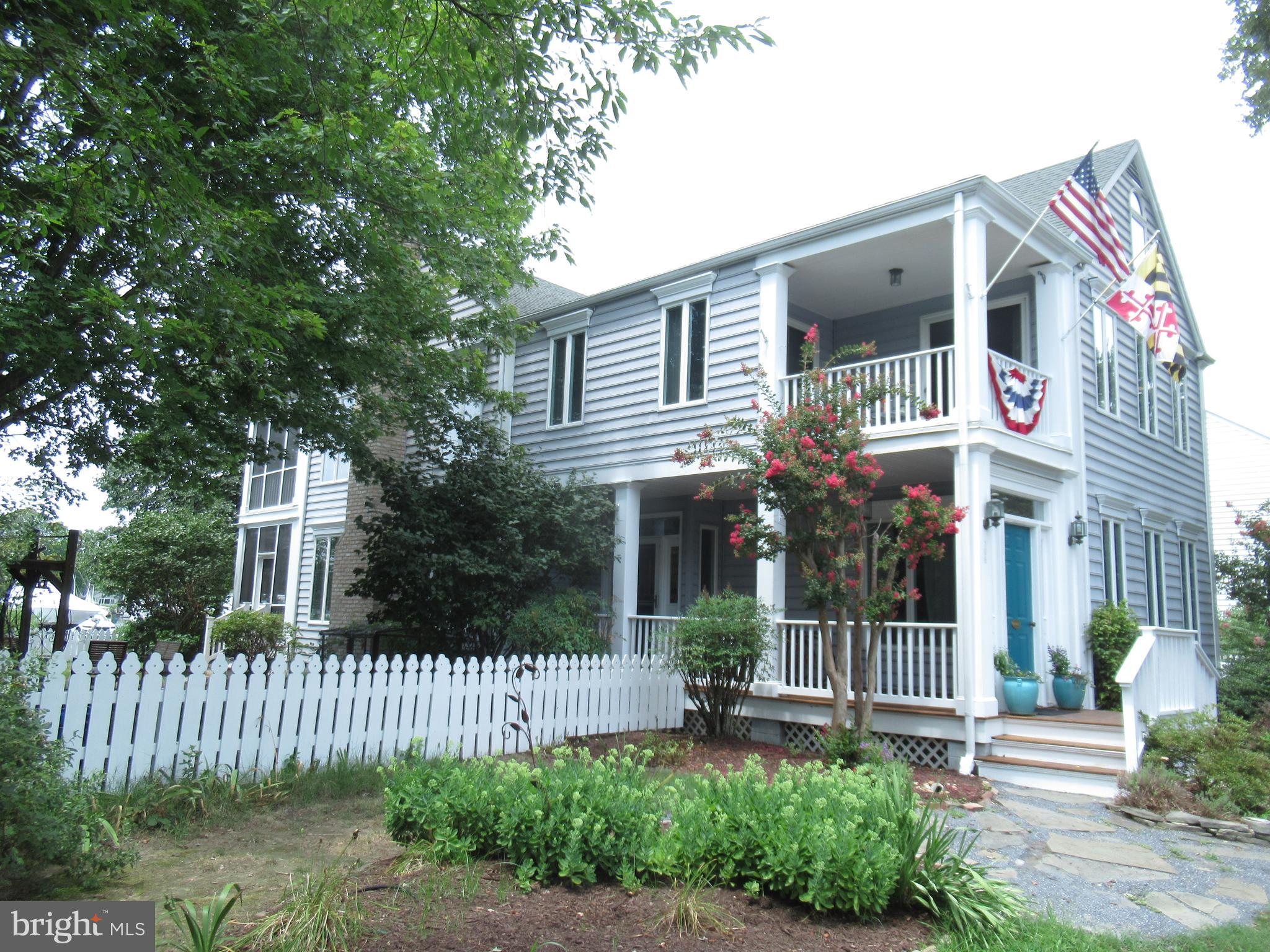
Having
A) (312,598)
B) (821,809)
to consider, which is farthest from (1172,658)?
(312,598)

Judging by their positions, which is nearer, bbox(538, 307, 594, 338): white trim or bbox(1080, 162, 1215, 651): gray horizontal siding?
bbox(1080, 162, 1215, 651): gray horizontal siding

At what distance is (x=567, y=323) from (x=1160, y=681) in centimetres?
981

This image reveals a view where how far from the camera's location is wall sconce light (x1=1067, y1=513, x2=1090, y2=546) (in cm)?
1138

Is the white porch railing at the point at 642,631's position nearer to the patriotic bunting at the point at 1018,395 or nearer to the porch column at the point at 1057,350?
the patriotic bunting at the point at 1018,395

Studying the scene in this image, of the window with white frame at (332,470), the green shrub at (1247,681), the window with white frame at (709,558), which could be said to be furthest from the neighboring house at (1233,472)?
the window with white frame at (332,470)

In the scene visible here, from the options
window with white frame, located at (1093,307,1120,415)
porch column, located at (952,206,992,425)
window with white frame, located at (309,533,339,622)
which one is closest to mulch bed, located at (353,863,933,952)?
porch column, located at (952,206,992,425)

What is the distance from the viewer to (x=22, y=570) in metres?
10.8

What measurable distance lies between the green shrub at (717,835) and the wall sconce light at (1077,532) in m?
7.31

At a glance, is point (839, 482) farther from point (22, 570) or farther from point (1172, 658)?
point (22, 570)

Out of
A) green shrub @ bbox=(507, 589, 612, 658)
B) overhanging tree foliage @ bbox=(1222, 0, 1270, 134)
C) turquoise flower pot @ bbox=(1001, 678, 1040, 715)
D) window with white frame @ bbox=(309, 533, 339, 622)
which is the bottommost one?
turquoise flower pot @ bbox=(1001, 678, 1040, 715)

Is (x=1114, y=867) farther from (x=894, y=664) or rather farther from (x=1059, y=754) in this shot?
(x=894, y=664)

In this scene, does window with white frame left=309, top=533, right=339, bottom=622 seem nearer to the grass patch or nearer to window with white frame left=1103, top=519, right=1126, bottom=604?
window with white frame left=1103, top=519, right=1126, bottom=604

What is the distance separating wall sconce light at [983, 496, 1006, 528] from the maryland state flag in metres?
2.87

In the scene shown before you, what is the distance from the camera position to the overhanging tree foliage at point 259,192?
5.70m
